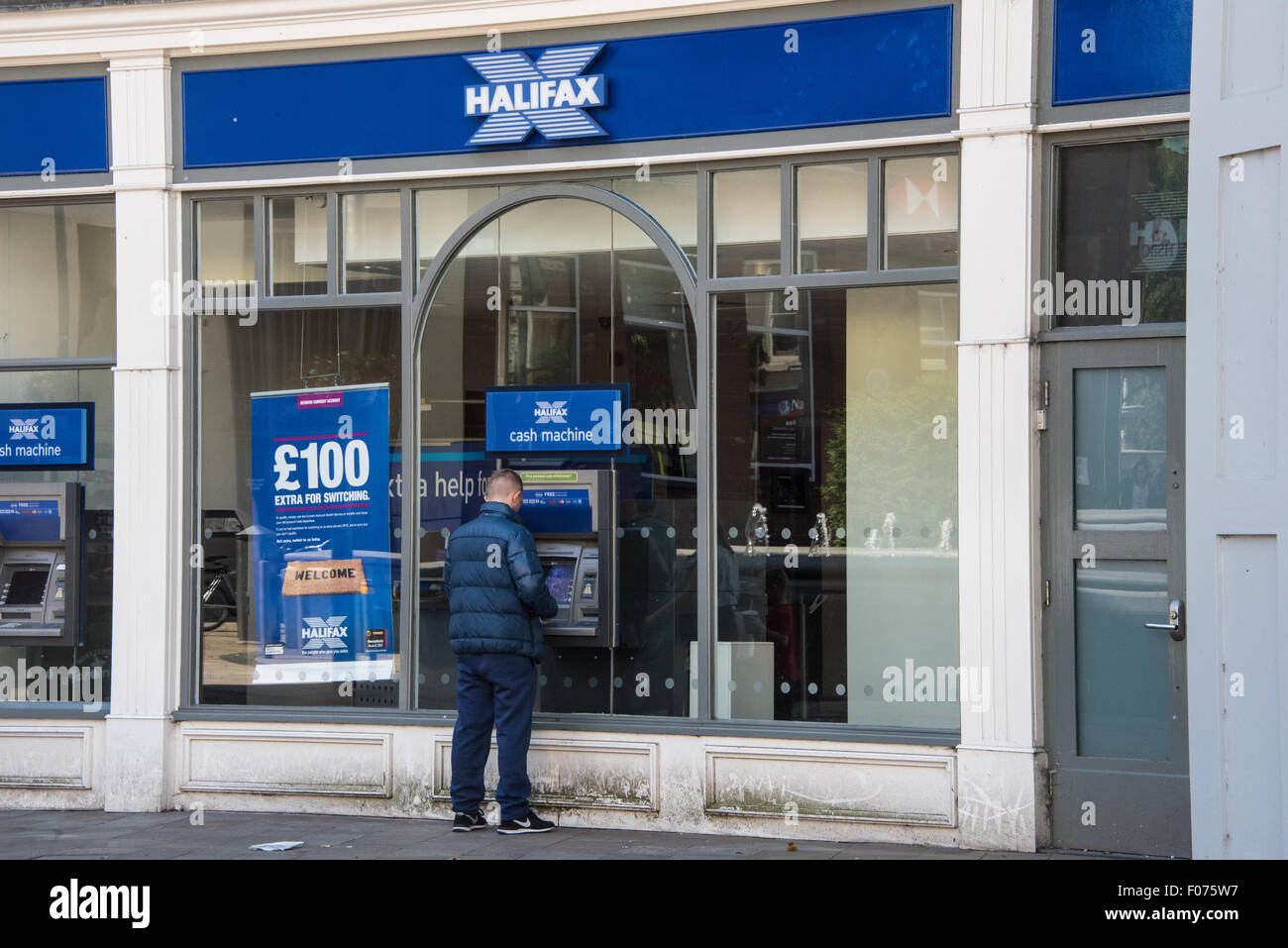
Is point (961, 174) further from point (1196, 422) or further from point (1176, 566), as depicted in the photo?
A: point (1196, 422)

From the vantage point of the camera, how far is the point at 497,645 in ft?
23.9

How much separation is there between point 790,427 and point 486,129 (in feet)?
7.81

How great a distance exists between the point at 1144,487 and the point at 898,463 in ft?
4.08

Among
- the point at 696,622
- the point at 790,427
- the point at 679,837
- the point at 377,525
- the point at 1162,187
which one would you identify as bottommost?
the point at 679,837

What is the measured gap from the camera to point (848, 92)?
7.27 meters

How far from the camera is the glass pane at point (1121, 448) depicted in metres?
6.75

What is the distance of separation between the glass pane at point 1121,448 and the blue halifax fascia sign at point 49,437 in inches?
223

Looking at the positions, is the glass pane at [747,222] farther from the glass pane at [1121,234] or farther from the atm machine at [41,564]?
the atm machine at [41,564]

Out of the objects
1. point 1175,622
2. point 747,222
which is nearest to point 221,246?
point 747,222

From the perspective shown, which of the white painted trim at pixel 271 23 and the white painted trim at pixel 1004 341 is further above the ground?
the white painted trim at pixel 271 23

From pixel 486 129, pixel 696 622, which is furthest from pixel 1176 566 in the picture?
pixel 486 129

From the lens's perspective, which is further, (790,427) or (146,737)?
(146,737)

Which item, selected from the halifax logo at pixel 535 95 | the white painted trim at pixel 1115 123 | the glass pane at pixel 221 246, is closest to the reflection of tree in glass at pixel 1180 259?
the white painted trim at pixel 1115 123

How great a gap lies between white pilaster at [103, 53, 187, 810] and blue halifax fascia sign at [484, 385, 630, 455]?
6.45 ft
